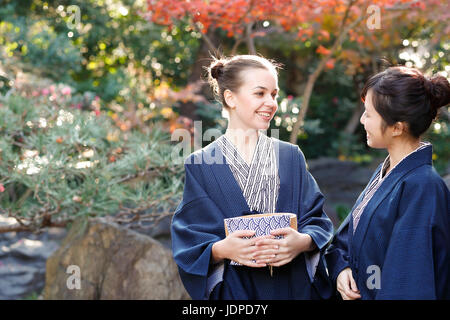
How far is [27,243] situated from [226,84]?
4.21 meters

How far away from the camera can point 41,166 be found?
3.62 meters

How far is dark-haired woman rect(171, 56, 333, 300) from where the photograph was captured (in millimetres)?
2217

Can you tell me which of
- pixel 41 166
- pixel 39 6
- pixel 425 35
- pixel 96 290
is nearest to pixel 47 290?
pixel 96 290

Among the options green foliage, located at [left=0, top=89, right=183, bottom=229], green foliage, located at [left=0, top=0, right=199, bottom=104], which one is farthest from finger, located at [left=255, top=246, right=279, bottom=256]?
green foliage, located at [left=0, top=0, right=199, bottom=104]

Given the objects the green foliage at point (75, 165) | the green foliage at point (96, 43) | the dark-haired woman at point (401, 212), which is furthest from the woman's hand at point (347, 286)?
Answer: the green foliage at point (96, 43)

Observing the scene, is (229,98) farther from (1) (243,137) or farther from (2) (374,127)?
(2) (374,127)

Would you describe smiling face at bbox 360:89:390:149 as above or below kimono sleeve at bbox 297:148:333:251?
above

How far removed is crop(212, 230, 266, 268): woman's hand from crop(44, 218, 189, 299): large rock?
1.97m

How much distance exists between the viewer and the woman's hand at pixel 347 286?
6.84 feet

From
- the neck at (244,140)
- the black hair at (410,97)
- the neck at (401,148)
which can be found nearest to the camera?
the black hair at (410,97)

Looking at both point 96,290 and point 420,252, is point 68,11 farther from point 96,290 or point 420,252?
point 420,252

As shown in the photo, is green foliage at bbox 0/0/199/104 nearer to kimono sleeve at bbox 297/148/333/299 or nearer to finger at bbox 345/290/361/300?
kimono sleeve at bbox 297/148/333/299

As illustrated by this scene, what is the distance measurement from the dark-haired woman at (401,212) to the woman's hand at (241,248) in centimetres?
40

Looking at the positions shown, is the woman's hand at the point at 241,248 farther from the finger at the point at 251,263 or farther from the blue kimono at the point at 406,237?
the blue kimono at the point at 406,237
